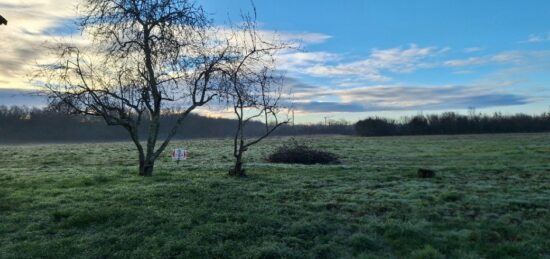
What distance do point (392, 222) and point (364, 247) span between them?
1.42m

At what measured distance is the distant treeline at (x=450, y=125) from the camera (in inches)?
3327

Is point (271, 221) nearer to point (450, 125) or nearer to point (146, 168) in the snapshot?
point (146, 168)

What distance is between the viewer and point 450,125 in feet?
290

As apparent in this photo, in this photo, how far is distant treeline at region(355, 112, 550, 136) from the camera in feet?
277

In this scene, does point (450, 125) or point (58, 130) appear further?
point (58, 130)

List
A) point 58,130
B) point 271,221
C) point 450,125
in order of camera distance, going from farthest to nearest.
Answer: point 58,130
point 450,125
point 271,221

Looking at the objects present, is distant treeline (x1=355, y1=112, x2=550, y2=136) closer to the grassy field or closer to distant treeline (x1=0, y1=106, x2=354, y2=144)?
distant treeline (x1=0, y1=106, x2=354, y2=144)

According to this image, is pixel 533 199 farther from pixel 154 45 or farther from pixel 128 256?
pixel 154 45

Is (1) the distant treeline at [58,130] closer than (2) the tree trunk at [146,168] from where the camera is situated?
No

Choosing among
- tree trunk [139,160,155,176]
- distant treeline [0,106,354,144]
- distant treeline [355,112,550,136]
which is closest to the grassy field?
tree trunk [139,160,155,176]

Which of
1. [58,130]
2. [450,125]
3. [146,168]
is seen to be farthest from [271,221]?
[58,130]

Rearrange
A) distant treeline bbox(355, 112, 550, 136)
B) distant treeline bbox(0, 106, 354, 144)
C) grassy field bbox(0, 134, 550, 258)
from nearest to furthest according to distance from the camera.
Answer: grassy field bbox(0, 134, 550, 258)
distant treeline bbox(355, 112, 550, 136)
distant treeline bbox(0, 106, 354, 144)

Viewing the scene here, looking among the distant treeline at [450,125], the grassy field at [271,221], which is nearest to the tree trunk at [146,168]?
the grassy field at [271,221]

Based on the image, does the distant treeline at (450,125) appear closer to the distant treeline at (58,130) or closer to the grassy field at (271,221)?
the distant treeline at (58,130)
